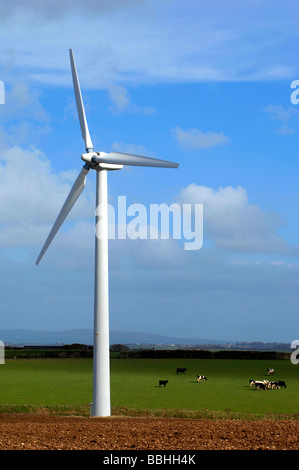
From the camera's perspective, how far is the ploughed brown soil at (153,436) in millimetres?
16859

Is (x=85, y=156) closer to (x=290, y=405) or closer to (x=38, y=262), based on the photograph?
(x=38, y=262)

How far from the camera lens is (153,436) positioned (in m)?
18.4

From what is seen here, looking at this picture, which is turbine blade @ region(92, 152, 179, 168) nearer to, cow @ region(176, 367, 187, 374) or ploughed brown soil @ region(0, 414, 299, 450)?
ploughed brown soil @ region(0, 414, 299, 450)

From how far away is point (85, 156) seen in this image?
29.3 m

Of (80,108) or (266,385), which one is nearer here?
(80,108)

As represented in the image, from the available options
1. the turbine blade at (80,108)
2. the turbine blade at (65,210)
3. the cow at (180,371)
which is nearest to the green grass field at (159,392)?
the cow at (180,371)

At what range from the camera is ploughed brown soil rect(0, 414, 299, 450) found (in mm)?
16859

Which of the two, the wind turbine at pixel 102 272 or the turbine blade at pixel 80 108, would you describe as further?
the turbine blade at pixel 80 108

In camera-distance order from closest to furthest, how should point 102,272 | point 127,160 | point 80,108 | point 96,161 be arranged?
point 102,272
point 96,161
point 127,160
point 80,108

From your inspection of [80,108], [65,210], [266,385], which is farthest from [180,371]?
[80,108]

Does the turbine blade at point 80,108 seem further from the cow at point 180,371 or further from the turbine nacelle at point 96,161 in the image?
the cow at point 180,371

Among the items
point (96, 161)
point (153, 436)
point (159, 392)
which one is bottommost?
point (159, 392)

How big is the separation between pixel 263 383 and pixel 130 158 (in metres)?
21.9

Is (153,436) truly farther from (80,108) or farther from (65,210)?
(80,108)
